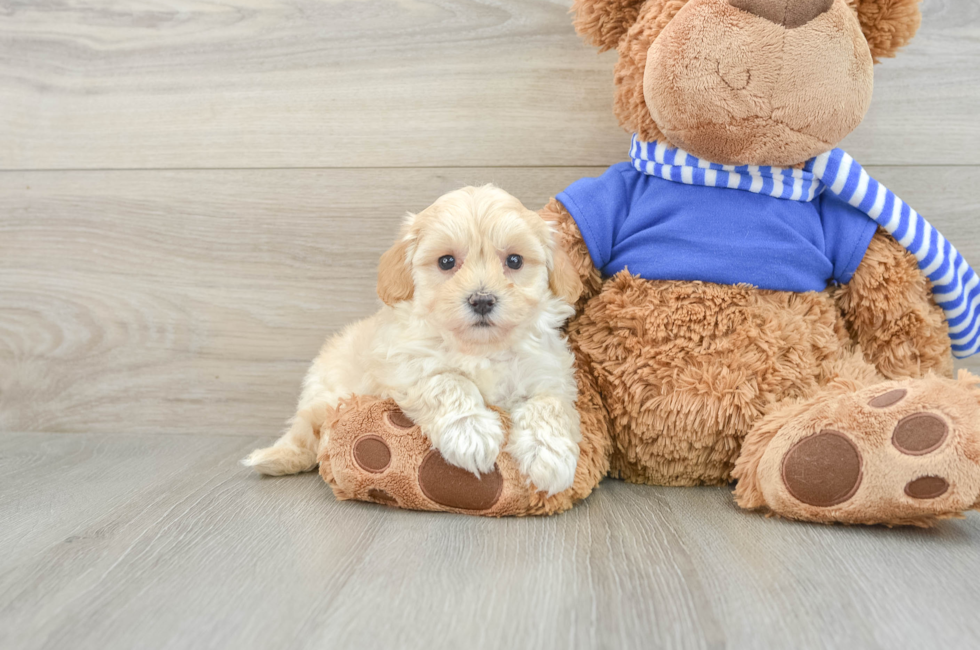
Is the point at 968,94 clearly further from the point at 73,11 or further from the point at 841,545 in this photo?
the point at 73,11

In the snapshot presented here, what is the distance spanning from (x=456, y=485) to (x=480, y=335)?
0.22 meters

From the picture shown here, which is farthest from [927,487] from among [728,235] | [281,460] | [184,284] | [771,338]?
[184,284]

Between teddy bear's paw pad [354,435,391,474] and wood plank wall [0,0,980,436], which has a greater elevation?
wood plank wall [0,0,980,436]

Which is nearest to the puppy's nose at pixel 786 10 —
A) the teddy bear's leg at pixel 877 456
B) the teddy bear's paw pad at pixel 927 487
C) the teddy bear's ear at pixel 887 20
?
the teddy bear's ear at pixel 887 20

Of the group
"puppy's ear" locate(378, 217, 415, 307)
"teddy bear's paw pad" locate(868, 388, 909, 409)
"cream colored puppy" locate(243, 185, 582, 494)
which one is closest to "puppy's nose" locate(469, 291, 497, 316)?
"cream colored puppy" locate(243, 185, 582, 494)

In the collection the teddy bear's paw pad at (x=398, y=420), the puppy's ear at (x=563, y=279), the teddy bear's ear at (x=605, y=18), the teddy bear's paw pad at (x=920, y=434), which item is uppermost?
the teddy bear's ear at (x=605, y=18)

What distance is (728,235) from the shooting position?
3.60 ft

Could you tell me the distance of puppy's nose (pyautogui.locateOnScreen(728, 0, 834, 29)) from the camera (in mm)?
970

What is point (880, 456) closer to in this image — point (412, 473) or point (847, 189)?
point (847, 189)

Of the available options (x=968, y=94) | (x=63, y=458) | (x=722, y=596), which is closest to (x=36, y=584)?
(x=63, y=458)

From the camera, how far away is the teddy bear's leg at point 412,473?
99 cm

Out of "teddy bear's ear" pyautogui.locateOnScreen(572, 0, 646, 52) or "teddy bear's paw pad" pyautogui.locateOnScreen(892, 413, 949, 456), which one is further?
"teddy bear's ear" pyautogui.locateOnScreen(572, 0, 646, 52)

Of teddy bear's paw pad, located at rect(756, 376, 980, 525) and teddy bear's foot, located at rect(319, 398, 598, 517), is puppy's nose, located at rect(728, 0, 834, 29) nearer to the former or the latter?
teddy bear's paw pad, located at rect(756, 376, 980, 525)

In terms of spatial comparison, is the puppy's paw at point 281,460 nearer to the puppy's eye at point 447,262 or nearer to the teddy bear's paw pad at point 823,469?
the puppy's eye at point 447,262
